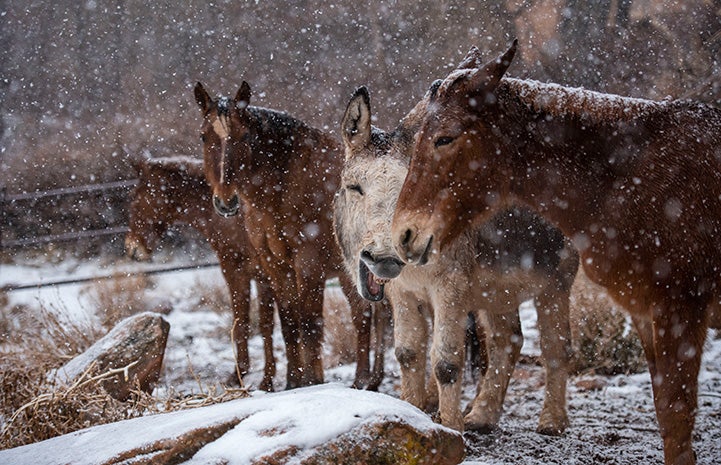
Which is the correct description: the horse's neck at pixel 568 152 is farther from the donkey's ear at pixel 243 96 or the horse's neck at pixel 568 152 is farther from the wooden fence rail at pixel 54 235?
the wooden fence rail at pixel 54 235

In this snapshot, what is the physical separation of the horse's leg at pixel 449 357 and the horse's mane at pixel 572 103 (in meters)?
1.24

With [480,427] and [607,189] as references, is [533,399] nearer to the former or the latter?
[480,427]

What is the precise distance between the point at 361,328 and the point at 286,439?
12.0 ft

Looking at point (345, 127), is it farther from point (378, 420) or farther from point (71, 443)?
point (71, 443)

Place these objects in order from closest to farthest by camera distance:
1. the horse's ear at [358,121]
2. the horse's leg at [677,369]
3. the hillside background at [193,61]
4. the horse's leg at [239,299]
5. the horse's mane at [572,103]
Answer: the horse's leg at [677,369] → the horse's mane at [572,103] → the horse's ear at [358,121] → the horse's leg at [239,299] → the hillside background at [193,61]

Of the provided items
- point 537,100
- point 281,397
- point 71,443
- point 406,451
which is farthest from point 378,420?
point 537,100

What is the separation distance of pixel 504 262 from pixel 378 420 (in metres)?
1.95

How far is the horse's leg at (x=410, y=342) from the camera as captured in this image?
3.99m

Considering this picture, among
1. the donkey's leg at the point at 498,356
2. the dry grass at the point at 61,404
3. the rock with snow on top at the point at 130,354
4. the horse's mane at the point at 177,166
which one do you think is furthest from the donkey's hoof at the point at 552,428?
the horse's mane at the point at 177,166

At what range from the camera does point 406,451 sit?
7.86ft

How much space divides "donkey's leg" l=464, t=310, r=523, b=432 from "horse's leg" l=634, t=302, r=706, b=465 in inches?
73.2

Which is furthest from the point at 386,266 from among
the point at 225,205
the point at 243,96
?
the point at 243,96

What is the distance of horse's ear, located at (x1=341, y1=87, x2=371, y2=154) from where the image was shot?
3.75m

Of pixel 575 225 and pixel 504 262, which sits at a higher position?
pixel 575 225
